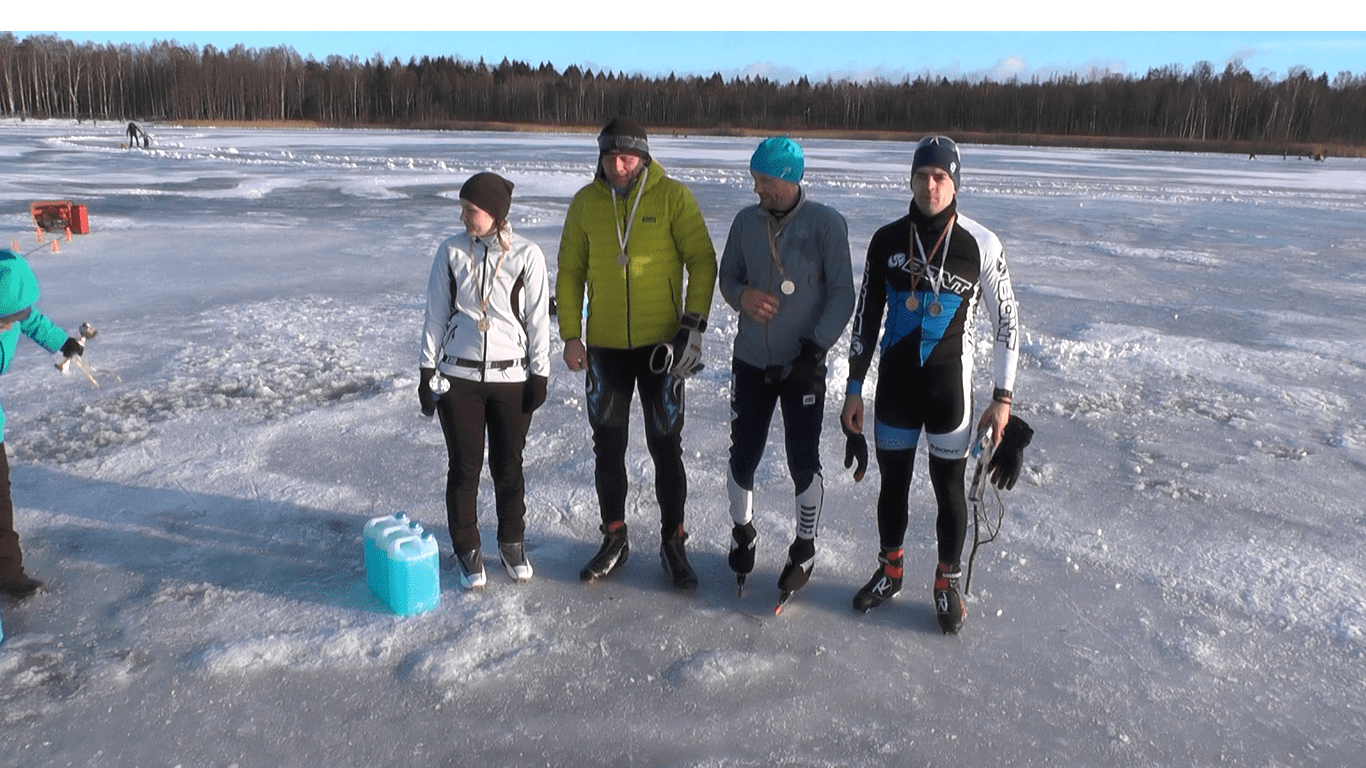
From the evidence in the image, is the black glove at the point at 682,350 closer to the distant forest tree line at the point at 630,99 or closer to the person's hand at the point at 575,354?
the person's hand at the point at 575,354

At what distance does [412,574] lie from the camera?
10.5ft

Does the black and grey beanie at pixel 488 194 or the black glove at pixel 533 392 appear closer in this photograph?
the black and grey beanie at pixel 488 194

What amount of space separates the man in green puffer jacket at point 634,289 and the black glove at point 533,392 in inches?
5.2

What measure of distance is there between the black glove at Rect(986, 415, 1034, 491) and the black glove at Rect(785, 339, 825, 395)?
66 cm

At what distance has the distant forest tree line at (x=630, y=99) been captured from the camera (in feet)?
230

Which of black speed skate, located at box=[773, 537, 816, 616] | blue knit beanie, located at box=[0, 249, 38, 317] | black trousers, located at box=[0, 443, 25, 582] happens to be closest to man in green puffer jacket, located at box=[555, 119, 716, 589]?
black speed skate, located at box=[773, 537, 816, 616]

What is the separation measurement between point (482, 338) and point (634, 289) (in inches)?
22.0

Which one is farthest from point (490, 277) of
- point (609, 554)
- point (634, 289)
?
point (609, 554)

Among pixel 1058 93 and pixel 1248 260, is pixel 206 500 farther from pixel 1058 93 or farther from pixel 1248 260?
pixel 1058 93

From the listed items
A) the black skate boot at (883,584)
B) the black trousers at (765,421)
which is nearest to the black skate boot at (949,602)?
the black skate boot at (883,584)

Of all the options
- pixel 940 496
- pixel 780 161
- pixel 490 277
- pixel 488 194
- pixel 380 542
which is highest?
pixel 780 161

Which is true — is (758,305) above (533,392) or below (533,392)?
above

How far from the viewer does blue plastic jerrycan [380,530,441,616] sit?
3.20m

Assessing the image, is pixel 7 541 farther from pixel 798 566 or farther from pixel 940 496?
pixel 940 496
